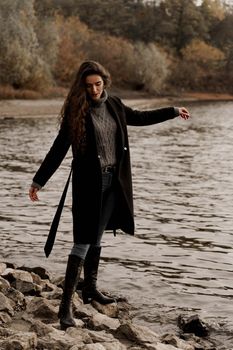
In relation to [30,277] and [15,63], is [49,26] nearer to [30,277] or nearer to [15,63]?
[15,63]

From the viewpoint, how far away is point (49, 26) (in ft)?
182

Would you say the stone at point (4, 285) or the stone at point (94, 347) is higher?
the stone at point (94, 347)

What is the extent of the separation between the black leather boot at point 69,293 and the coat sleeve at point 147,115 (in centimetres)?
140

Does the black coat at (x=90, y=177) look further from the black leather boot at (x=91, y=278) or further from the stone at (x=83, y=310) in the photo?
the stone at (x=83, y=310)

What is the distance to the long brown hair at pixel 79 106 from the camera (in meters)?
5.38

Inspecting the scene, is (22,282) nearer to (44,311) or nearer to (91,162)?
(44,311)

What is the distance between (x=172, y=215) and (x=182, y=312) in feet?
17.9

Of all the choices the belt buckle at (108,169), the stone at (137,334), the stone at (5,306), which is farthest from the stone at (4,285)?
the belt buckle at (108,169)

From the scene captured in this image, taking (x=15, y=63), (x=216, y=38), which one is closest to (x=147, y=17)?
(x=216, y=38)

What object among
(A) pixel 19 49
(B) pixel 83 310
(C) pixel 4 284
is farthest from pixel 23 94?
(B) pixel 83 310

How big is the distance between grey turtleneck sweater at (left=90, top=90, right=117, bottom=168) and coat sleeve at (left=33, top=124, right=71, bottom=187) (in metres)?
0.28

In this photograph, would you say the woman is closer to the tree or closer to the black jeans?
the black jeans

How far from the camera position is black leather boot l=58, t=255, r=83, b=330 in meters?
5.42

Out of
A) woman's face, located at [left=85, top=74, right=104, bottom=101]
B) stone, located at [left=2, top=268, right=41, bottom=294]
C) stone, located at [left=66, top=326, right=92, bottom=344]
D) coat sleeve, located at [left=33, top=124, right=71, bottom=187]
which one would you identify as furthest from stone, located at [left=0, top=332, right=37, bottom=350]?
woman's face, located at [left=85, top=74, right=104, bottom=101]
